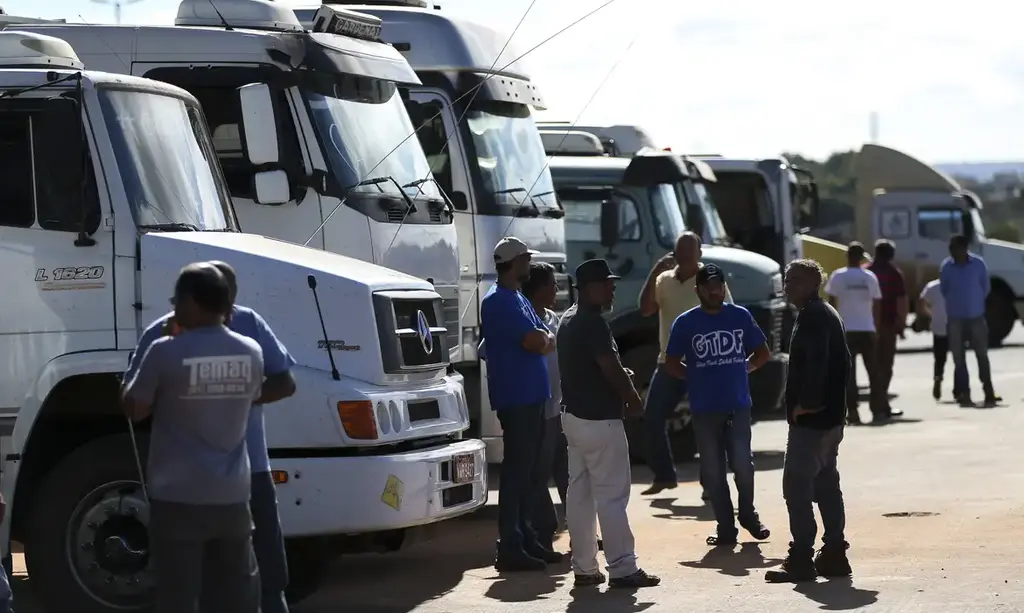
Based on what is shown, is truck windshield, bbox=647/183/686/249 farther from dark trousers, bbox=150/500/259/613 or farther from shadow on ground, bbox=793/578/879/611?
dark trousers, bbox=150/500/259/613

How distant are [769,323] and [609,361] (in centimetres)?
711

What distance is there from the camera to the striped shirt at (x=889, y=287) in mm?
20812

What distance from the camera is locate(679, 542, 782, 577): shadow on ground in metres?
10.4

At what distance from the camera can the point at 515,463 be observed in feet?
34.0

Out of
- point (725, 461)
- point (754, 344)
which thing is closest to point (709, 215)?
point (754, 344)

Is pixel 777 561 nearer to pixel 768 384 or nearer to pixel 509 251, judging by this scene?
pixel 509 251

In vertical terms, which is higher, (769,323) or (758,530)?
(769,323)

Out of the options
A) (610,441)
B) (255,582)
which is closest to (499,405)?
(610,441)

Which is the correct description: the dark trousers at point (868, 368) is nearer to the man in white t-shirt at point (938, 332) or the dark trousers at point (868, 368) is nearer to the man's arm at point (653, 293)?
the man in white t-shirt at point (938, 332)

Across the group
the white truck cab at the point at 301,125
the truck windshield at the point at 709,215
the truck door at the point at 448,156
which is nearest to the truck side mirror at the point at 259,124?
the white truck cab at the point at 301,125

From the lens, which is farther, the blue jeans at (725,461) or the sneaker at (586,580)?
the blue jeans at (725,461)

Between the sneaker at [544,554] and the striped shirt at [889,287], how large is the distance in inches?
419

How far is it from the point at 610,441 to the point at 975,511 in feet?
12.6

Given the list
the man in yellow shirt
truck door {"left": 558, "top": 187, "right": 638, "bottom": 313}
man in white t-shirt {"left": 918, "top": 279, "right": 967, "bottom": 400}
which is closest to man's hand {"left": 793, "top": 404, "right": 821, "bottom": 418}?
the man in yellow shirt
